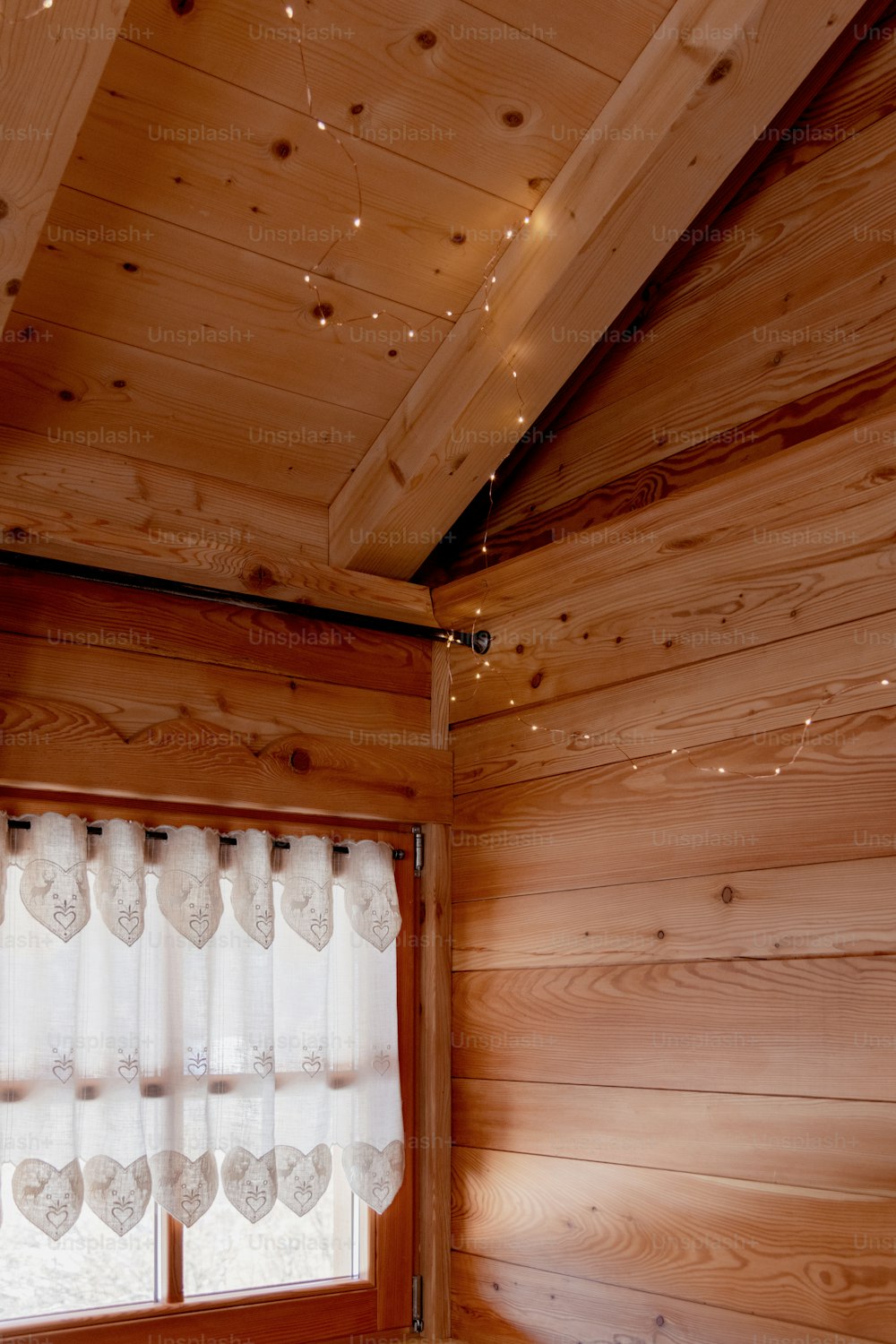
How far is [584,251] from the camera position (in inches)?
88.5

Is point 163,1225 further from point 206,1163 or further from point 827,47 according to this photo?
point 827,47

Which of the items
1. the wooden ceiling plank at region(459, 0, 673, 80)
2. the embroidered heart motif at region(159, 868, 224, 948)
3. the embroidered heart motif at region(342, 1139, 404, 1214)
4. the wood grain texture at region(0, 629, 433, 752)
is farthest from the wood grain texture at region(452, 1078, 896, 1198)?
the wooden ceiling plank at region(459, 0, 673, 80)

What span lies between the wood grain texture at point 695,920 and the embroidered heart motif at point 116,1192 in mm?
780

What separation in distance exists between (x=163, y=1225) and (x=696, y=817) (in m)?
1.19

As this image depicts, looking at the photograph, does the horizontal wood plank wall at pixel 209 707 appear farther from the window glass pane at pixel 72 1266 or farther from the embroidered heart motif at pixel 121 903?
the window glass pane at pixel 72 1266

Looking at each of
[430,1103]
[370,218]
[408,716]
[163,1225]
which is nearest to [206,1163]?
[163,1225]

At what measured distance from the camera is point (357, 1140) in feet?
7.95

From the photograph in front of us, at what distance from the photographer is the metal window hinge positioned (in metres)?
2.46

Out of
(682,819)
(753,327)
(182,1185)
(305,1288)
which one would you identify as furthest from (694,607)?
(305,1288)

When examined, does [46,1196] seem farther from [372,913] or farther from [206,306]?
[206,306]

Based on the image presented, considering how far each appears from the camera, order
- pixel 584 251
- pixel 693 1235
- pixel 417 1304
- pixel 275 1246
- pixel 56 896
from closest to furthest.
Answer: pixel 693 1235 → pixel 56 896 → pixel 584 251 → pixel 275 1246 → pixel 417 1304

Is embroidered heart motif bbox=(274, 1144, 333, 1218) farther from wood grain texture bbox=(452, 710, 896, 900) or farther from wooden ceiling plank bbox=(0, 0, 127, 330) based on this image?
wooden ceiling plank bbox=(0, 0, 127, 330)

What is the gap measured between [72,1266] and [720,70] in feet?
7.51

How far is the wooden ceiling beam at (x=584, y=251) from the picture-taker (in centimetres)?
208
